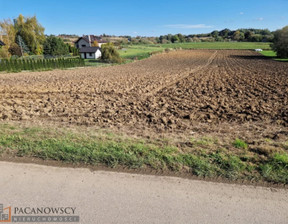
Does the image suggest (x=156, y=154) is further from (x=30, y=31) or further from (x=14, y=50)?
(x=30, y=31)

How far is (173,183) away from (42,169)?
262 cm

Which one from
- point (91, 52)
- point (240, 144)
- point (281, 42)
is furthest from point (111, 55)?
point (240, 144)

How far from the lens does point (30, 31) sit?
198 ft

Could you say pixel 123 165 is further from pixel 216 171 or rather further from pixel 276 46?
pixel 276 46

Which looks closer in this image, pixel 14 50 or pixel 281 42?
pixel 281 42

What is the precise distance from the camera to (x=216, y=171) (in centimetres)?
392

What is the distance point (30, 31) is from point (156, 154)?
7032 cm

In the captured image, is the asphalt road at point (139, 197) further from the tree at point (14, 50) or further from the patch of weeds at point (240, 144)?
the tree at point (14, 50)

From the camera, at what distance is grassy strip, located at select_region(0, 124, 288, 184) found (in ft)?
12.9

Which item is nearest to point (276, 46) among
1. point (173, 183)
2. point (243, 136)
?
point (243, 136)

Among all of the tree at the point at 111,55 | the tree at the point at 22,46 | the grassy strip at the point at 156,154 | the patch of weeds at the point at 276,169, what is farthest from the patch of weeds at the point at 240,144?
the tree at the point at 22,46

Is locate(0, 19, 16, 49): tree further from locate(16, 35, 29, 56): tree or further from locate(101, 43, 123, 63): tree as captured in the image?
locate(101, 43, 123, 63): tree

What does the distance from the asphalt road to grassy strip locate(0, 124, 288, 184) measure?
1.23ft

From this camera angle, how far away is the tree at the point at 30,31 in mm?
60312
